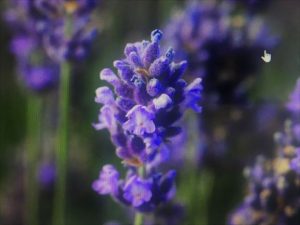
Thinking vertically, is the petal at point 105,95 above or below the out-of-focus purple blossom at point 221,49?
below

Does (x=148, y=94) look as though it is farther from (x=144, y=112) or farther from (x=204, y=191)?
(x=204, y=191)

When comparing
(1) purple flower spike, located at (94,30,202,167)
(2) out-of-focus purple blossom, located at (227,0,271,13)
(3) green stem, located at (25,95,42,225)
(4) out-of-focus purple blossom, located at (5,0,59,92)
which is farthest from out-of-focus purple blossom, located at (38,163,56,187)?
(1) purple flower spike, located at (94,30,202,167)

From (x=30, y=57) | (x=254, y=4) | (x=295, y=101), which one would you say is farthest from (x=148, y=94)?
(x=30, y=57)

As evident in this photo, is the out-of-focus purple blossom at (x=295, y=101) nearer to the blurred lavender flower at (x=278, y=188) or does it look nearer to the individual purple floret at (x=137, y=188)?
the blurred lavender flower at (x=278, y=188)

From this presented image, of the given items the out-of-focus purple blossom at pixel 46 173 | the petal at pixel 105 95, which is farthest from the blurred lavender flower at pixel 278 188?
the out-of-focus purple blossom at pixel 46 173

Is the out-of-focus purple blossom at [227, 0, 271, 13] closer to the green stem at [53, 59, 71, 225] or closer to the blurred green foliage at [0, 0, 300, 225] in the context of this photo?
the blurred green foliage at [0, 0, 300, 225]

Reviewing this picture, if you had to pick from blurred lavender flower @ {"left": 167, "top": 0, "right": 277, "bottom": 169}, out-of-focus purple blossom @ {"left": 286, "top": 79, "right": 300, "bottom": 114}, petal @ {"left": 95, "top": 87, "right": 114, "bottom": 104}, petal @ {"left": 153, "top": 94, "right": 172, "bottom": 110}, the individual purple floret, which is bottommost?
the individual purple floret

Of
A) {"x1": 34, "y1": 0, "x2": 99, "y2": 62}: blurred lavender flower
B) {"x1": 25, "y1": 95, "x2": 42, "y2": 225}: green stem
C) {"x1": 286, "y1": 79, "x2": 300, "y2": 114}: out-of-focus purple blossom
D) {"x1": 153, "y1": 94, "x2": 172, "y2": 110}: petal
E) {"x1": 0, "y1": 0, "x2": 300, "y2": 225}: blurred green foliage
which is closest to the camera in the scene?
{"x1": 153, "y1": 94, "x2": 172, "y2": 110}: petal
